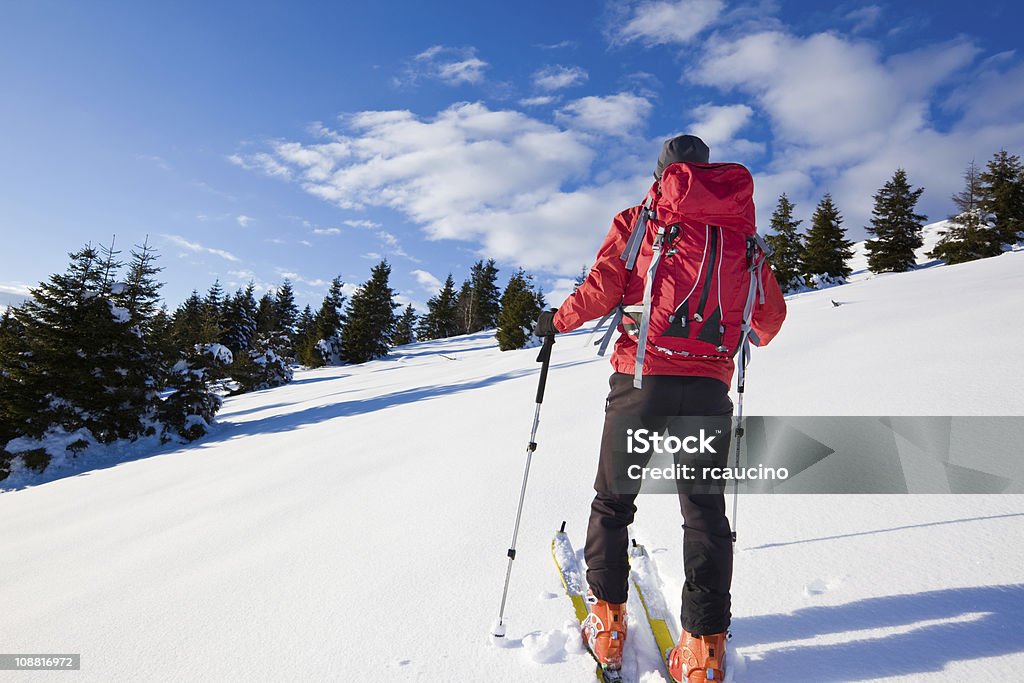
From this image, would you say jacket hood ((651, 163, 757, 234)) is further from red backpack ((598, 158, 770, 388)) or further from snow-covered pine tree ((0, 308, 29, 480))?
Result: snow-covered pine tree ((0, 308, 29, 480))

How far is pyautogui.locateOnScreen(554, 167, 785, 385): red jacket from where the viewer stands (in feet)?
6.26

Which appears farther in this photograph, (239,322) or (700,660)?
(239,322)

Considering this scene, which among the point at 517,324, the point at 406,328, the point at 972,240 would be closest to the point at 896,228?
the point at 972,240

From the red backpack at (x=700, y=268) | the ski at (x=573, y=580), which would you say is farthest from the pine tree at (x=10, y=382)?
the red backpack at (x=700, y=268)

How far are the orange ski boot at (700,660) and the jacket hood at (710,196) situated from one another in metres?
1.68

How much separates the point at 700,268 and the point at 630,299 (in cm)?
32

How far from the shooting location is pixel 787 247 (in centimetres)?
3291

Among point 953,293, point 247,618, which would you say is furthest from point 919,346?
point 247,618

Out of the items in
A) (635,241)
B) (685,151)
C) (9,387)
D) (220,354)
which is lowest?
(9,387)

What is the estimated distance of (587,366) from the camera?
9648 mm

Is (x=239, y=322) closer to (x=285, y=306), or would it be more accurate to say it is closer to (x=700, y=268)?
(x=285, y=306)

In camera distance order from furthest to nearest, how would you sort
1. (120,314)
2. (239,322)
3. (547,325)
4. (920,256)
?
(239,322) → (920,256) → (120,314) → (547,325)

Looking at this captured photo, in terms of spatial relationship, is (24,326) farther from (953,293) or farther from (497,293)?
(497,293)

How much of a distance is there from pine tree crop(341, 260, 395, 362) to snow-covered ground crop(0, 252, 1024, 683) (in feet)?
100
